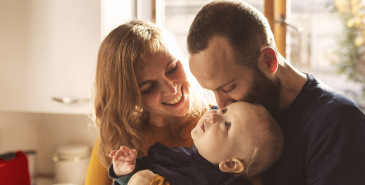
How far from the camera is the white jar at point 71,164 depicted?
7.27 feet

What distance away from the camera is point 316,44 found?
2.32 meters

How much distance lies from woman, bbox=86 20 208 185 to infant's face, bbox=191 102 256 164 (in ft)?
0.72

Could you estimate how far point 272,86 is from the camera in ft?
3.69

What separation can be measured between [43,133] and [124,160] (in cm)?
145

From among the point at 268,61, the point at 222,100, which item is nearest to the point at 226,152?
the point at 222,100

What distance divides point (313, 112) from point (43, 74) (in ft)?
4.79

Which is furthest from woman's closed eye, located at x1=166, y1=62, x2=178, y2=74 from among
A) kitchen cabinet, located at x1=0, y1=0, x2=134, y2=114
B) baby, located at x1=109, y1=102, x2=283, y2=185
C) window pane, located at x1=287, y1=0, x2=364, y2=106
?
window pane, located at x1=287, y1=0, x2=364, y2=106

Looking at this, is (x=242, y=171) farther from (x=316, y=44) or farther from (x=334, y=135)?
(x=316, y=44)

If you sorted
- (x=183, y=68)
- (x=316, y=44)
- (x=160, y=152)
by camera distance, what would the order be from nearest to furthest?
(x=160, y=152) < (x=183, y=68) < (x=316, y=44)

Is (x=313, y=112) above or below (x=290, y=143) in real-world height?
above

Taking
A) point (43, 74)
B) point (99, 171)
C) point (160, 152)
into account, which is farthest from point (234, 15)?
point (43, 74)

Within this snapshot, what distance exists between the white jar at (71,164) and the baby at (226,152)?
A: 3.33ft

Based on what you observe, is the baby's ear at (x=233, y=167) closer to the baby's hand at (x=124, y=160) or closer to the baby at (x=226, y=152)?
the baby at (x=226, y=152)

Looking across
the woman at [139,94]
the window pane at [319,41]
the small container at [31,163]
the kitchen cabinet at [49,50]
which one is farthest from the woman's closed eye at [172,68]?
the small container at [31,163]
